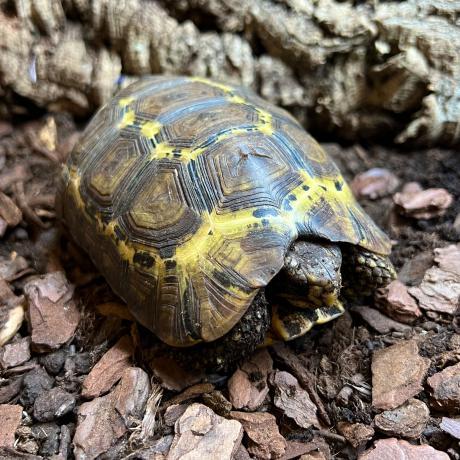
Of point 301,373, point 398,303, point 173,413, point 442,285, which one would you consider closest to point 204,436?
point 173,413

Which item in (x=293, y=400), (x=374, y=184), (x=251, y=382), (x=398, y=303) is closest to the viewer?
(x=293, y=400)

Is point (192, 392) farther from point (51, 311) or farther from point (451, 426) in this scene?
point (451, 426)

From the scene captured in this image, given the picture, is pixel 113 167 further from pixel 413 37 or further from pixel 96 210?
pixel 413 37

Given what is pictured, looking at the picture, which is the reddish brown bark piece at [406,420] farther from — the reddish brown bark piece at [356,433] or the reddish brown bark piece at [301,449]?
the reddish brown bark piece at [301,449]

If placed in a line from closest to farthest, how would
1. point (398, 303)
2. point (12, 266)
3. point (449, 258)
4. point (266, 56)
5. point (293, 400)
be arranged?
1. point (293, 400)
2. point (398, 303)
3. point (449, 258)
4. point (12, 266)
5. point (266, 56)

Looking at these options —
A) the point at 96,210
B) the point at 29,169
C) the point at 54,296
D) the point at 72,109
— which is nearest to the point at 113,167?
the point at 96,210

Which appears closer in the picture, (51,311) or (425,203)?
(51,311)
